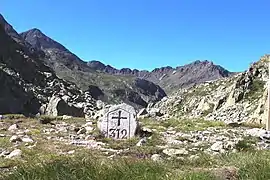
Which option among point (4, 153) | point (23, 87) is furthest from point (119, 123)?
point (23, 87)

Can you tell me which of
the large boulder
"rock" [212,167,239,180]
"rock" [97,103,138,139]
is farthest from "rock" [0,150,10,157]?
the large boulder

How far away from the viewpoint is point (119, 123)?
58.2 ft

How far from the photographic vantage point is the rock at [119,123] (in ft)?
57.8

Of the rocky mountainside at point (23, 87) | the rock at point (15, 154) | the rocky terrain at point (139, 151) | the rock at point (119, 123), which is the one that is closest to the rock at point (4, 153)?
the rocky terrain at point (139, 151)

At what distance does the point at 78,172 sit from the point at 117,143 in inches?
337

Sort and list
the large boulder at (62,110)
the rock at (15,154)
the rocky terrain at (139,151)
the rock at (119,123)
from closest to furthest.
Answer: the rocky terrain at (139,151) → the rock at (15,154) → the rock at (119,123) → the large boulder at (62,110)

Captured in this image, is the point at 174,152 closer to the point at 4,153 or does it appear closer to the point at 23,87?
the point at 4,153

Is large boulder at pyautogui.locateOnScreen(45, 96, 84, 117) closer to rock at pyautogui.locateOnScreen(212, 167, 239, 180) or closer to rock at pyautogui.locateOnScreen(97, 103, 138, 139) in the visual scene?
rock at pyautogui.locateOnScreen(97, 103, 138, 139)

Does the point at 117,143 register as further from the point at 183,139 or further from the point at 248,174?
the point at 248,174

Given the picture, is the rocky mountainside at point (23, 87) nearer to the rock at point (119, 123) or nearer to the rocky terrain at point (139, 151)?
the rock at point (119, 123)

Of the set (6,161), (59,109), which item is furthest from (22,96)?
(6,161)

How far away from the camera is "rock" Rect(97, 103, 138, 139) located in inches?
694

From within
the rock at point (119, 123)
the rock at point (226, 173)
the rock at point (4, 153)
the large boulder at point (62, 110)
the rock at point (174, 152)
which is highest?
the large boulder at point (62, 110)

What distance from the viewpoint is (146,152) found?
1265 cm
